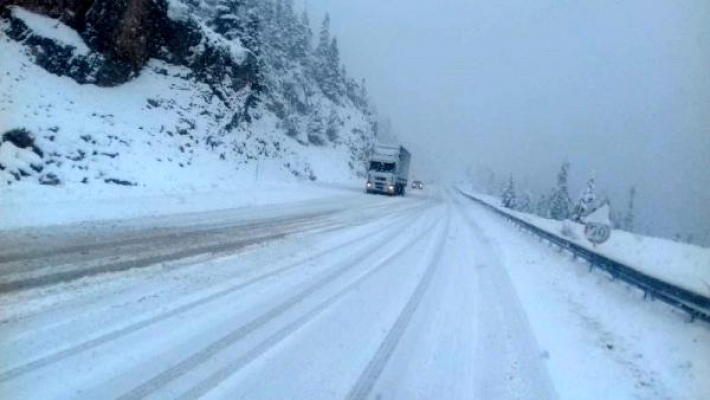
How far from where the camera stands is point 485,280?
1308cm

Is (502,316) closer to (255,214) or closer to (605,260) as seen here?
(605,260)

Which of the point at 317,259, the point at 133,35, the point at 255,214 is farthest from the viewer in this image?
the point at 133,35

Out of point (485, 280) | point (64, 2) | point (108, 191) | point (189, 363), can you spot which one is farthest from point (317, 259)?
point (64, 2)

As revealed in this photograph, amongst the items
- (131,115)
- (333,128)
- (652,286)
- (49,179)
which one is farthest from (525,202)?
(49,179)

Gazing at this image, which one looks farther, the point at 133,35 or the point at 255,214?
the point at 133,35

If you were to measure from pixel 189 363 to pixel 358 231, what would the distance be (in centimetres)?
1394

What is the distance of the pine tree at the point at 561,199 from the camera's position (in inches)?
2852

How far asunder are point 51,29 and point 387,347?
2419cm

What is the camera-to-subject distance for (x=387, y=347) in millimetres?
7148

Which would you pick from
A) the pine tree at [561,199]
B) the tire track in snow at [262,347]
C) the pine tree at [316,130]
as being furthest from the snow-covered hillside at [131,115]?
the pine tree at [561,199]

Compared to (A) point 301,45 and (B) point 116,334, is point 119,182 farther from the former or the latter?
(A) point 301,45

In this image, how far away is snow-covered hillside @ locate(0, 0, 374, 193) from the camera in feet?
63.5

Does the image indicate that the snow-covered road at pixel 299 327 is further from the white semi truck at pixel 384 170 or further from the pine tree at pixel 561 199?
the pine tree at pixel 561 199

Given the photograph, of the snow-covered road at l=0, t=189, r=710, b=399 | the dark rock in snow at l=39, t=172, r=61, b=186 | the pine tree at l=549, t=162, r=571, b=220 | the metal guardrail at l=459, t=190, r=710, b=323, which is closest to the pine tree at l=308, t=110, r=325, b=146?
the pine tree at l=549, t=162, r=571, b=220
